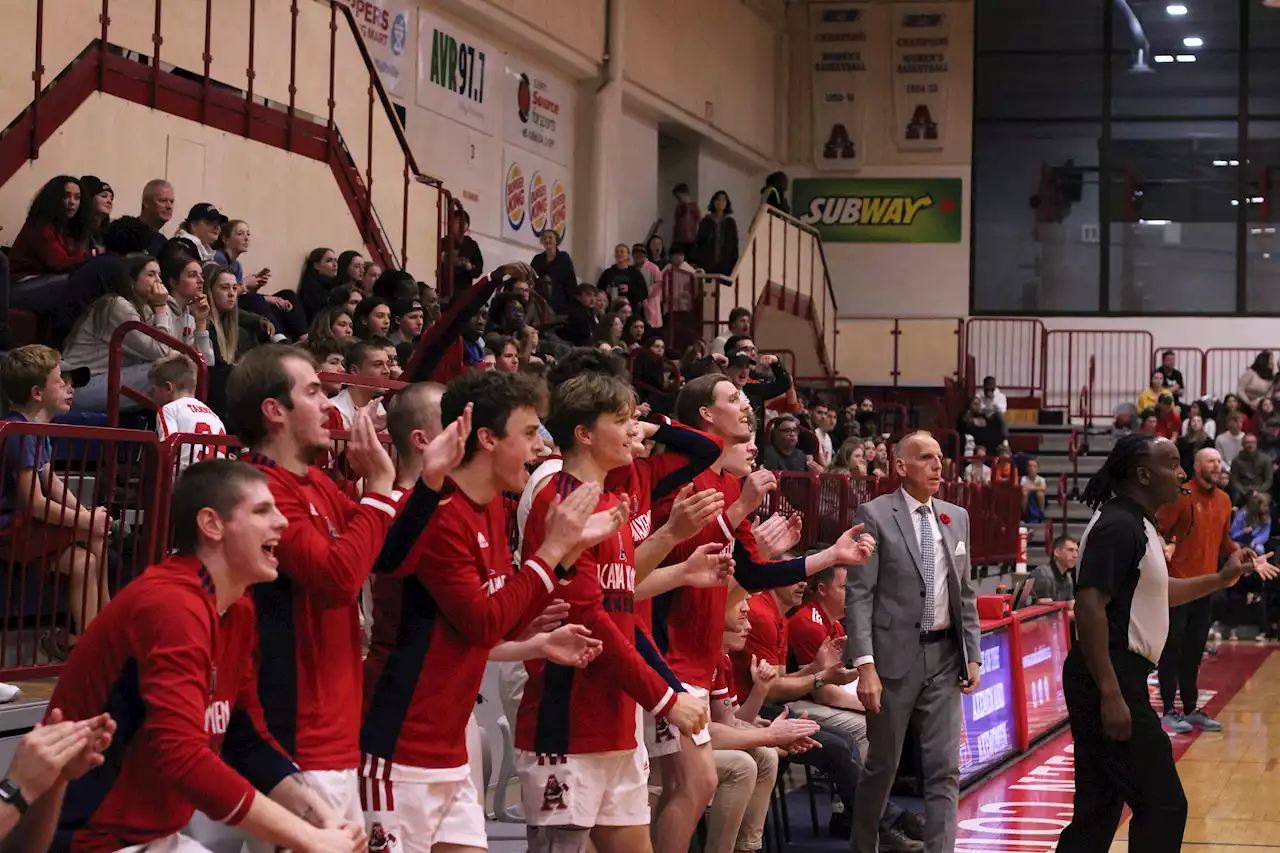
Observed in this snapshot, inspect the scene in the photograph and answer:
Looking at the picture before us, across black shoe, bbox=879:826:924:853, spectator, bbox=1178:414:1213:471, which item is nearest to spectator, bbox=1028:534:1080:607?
spectator, bbox=1178:414:1213:471

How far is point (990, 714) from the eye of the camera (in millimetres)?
10438

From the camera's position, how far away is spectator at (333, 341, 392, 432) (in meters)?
7.77

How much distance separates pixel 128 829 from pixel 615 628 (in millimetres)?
1801

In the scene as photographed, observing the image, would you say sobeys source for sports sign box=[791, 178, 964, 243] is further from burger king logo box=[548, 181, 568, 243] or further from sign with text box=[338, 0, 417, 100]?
sign with text box=[338, 0, 417, 100]

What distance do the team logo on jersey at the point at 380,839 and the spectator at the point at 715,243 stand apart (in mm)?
19582

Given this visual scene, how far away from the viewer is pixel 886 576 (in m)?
7.47

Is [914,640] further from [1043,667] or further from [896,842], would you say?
[1043,667]

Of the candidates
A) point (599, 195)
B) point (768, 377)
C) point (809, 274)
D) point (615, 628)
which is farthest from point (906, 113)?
point (615, 628)

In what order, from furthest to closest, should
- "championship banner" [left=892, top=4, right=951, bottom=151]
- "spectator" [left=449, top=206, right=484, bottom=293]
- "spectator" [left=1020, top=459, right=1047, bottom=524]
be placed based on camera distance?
"championship banner" [left=892, top=4, right=951, bottom=151] < "spectator" [left=1020, top=459, right=1047, bottom=524] < "spectator" [left=449, top=206, right=484, bottom=293]

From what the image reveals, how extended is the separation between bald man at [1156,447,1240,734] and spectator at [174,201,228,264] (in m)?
6.97

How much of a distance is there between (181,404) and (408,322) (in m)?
4.38

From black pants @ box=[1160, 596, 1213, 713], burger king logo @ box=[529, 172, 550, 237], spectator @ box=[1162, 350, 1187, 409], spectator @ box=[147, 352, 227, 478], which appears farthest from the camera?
spectator @ box=[1162, 350, 1187, 409]

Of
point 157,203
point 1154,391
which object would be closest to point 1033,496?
point 1154,391

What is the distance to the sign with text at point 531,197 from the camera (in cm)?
2036
